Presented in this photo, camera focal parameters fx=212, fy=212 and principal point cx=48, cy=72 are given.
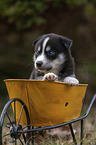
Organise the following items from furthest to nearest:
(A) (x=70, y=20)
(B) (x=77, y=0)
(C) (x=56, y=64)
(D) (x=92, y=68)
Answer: (A) (x=70, y=20) → (D) (x=92, y=68) → (B) (x=77, y=0) → (C) (x=56, y=64)

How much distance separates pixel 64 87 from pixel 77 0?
13.3 feet

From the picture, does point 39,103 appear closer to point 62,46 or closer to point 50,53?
point 50,53

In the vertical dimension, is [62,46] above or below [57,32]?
above

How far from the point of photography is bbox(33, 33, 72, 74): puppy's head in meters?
2.51

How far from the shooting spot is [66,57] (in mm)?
2771

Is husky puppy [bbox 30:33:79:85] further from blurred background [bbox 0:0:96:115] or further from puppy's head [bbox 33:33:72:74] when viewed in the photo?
blurred background [bbox 0:0:96:115]

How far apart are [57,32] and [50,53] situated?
15.6ft

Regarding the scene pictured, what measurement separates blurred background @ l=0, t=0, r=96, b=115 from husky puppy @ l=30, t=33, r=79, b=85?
360 cm

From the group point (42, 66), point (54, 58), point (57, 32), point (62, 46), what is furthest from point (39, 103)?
point (57, 32)

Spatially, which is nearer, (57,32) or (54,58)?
(54,58)

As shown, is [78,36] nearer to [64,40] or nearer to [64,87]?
[64,40]

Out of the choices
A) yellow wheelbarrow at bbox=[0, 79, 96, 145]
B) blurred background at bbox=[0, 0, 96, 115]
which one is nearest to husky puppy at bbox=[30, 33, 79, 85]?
yellow wheelbarrow at bbox=[0, 79, 96, 145]

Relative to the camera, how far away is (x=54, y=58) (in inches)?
103

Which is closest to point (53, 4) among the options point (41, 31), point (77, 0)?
point (77, 0)
